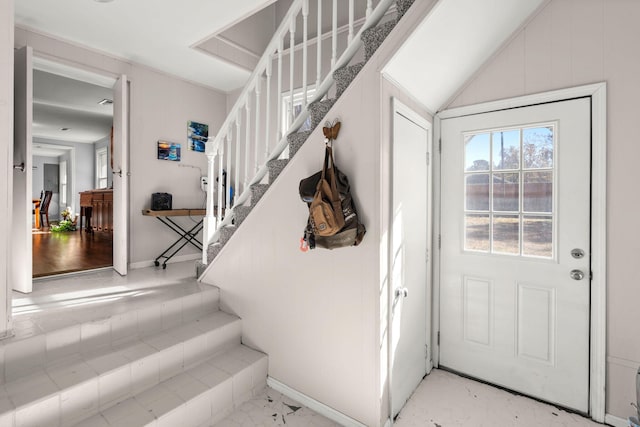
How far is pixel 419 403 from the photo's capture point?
7.24ft

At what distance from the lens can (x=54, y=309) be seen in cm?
235

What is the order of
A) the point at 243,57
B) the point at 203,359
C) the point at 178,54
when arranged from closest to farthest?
the point at 203,359, the point at 178,54, the point at 243,57

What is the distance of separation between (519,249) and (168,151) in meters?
4.09

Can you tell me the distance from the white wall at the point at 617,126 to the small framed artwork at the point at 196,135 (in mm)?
4092

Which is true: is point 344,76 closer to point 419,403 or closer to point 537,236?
point 537,236

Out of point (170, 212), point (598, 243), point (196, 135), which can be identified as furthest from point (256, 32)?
point (598, 243)

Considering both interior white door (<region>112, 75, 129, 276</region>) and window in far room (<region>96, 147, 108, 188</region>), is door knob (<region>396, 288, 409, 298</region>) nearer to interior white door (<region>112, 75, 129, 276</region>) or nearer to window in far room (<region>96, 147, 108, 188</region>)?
interior white door (<region>112, 75, 129, 276</region>)

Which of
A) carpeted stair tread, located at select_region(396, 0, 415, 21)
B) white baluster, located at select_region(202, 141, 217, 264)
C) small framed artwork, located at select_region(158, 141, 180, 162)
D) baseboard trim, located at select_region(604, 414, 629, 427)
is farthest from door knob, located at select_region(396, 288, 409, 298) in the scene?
small framed artwork, located at select_region(158, 141, 180, 162)

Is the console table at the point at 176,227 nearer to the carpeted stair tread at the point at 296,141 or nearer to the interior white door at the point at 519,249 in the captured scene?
the carpeted stair tread at the point at 296,141

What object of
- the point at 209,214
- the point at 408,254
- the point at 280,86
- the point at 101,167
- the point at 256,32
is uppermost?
the point at 256,32

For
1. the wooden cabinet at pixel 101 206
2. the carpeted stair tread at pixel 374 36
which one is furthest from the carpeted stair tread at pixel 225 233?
the wooden cabinet at pixel 101 206

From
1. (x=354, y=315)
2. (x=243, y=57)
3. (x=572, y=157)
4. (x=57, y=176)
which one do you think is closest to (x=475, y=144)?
(x=572, y=157)

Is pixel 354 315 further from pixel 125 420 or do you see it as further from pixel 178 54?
pixel 178 54

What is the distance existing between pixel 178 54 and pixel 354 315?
3.52 metres
